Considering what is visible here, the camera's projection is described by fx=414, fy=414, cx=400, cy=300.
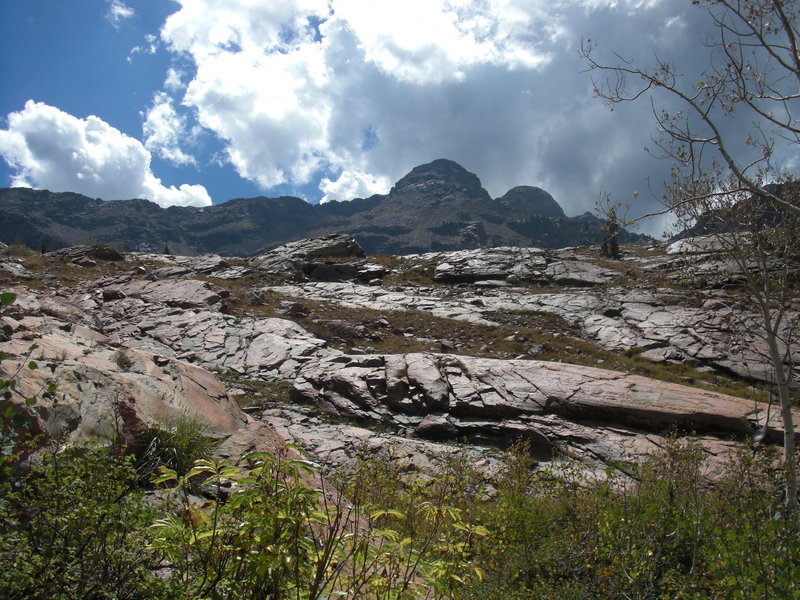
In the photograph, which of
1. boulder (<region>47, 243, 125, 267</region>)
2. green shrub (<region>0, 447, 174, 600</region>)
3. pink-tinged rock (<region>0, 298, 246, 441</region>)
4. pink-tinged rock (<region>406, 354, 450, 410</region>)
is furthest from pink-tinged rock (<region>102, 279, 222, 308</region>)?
green shrub (<region>0, 447, 174, 600</region>)

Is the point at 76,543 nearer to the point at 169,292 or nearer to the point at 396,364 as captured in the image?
the point at 396,364

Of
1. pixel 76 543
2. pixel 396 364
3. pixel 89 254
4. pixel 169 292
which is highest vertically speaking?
pixel 89 254

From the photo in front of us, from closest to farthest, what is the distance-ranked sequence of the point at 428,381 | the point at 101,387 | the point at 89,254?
the point at 101,387, the point at 428,381, the point at 89,254

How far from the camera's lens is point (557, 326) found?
80.3 ft

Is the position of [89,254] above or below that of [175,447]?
above

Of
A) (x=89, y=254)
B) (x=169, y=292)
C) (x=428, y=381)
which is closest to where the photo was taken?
(x=428, y=381)

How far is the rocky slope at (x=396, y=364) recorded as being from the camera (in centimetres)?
672

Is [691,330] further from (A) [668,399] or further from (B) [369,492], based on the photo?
(B) [369,492]

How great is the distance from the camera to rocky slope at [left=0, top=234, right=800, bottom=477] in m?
6.72

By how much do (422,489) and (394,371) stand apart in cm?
1033

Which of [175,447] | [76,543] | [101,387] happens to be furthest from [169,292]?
[76,543]

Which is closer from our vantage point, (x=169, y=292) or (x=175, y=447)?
(x=175, y=447)

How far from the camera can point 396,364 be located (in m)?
15.4

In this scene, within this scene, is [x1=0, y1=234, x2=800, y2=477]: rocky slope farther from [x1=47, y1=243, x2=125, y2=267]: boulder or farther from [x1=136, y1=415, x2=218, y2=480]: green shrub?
[x1=47, y1=243, x2=125, y2=267]: boulder
